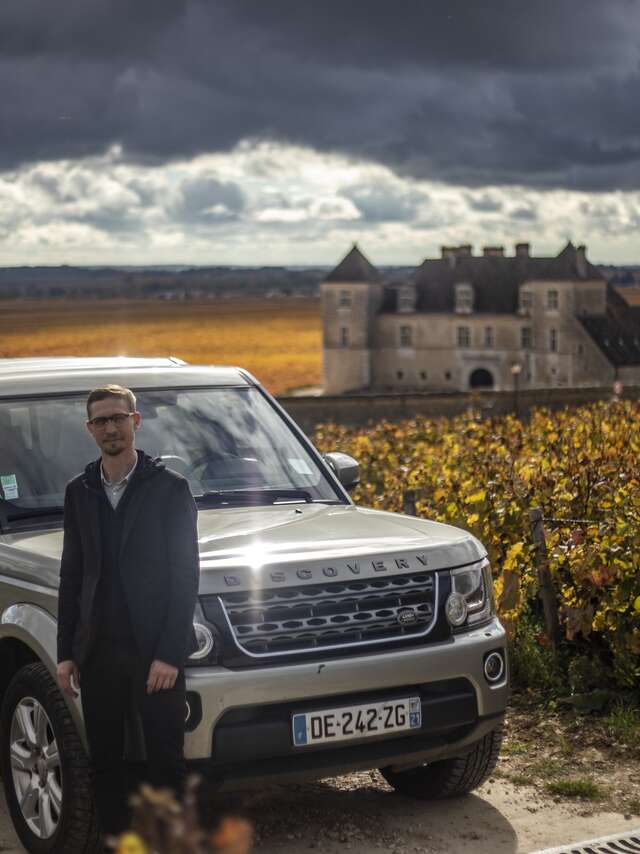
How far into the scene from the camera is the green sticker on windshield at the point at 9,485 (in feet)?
19.7

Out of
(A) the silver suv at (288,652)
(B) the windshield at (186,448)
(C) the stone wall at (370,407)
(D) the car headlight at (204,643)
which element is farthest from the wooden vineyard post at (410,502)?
(C) the stone wall at (370,407)

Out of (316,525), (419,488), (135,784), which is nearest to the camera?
(135,784)

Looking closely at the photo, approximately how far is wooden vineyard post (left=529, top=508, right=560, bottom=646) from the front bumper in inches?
113

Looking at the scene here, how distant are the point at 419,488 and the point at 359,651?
734 centimetres

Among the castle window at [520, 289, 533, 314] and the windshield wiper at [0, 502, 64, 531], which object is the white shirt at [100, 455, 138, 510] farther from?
the castle window at [520, 289, 533, 314]

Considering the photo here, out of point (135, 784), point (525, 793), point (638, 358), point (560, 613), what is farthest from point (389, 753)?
point (638, 358)

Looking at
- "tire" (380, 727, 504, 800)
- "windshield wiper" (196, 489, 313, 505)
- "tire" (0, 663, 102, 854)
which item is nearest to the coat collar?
"tire" (0, 663, 102, 854)

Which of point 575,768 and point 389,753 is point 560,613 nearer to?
point 575,768

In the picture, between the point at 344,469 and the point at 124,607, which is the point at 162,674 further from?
the point at 344,469

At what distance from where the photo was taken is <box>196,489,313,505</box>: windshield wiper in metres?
6.22

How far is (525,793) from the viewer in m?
6.24

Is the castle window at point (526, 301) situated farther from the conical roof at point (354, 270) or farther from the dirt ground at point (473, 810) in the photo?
the dirt ground at point (473, 810)

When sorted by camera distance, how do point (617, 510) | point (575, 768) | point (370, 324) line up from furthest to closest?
point (370, 324) < point (617, 510) < point (575, 768)

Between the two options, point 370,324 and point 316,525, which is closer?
point 316,525
